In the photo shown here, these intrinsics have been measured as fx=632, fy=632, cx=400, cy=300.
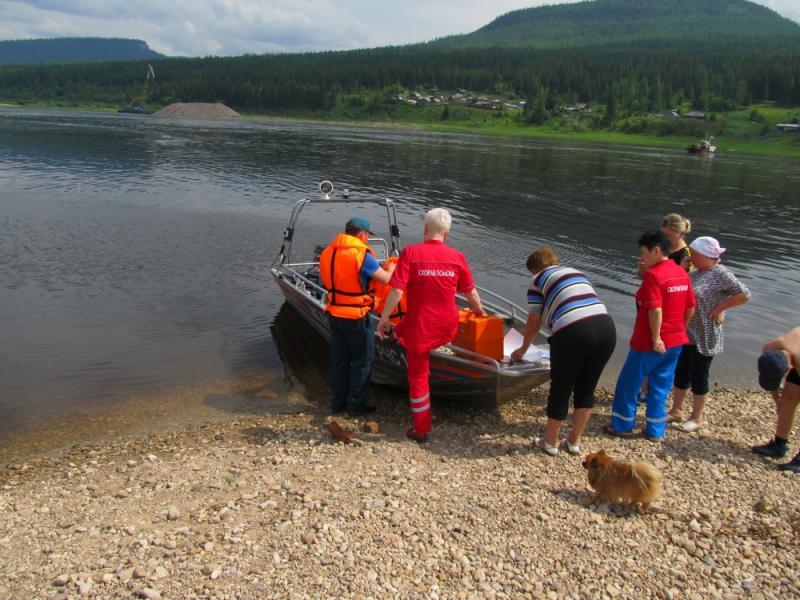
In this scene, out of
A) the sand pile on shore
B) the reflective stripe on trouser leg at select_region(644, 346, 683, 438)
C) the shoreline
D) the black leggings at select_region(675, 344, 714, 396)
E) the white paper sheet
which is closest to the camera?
the reflective stripe on trouser leg at select_region(644, 346, 683, 438)

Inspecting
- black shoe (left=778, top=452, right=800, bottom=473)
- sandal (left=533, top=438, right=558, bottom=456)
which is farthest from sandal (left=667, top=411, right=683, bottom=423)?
sandal (left=533, top=438, right=558, bottom=456)

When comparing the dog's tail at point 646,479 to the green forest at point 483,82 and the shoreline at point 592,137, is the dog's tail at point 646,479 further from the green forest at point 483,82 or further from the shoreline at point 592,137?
the green forest at point 483,82

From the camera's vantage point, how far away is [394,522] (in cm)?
453

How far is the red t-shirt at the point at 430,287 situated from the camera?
544cm

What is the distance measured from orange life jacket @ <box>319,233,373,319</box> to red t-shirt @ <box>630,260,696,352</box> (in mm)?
2590

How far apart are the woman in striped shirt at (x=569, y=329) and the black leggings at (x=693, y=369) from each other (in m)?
1.44

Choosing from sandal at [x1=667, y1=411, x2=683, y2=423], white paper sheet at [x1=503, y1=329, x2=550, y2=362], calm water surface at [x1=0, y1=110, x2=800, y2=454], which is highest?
white paper sheet at [x1=503, y1=329, x2=550, y2=362]

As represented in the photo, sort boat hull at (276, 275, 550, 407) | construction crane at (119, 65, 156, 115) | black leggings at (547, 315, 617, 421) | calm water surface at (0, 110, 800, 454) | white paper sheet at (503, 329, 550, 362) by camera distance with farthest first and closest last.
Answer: construction crane at (119, 65, 156, 115)
calm water surface at (0, 110, 800, 454)
white paper sheet at (503, 329, 550, 362)
boat hull at (276, 275, 550, 407)
black leggings at (547, 315, 617, 421)

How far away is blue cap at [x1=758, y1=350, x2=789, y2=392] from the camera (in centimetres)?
463

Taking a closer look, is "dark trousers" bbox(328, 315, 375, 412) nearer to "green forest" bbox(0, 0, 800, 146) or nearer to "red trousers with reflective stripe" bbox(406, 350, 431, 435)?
"red trousers with reflective stripe" bbox(406, 350, 431, 435)

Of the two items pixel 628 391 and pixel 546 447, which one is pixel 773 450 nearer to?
pixel 628 391

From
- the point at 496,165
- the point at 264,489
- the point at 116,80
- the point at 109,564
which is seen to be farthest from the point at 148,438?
the point at 116,80

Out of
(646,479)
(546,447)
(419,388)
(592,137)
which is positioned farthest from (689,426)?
(592,137)

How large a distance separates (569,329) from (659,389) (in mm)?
1428
